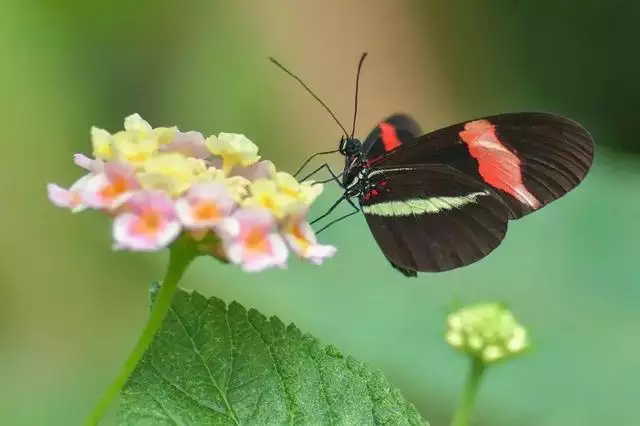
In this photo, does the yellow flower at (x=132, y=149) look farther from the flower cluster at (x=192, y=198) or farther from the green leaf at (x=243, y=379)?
the green leaf at (x=243, y=379)

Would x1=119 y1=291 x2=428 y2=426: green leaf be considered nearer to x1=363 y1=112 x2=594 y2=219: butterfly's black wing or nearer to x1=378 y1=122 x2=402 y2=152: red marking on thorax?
x1=363 y1=112 x2=594 y2=219: butterfly's black wing

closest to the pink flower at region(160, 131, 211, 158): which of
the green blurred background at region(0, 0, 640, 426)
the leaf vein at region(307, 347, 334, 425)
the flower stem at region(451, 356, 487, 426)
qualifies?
the leaf vein at region(307, 347, 334, 425)

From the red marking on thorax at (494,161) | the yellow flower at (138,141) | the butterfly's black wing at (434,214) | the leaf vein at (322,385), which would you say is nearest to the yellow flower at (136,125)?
the yellow flower at (138,141)

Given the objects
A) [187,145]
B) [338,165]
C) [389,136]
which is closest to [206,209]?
[187,145]

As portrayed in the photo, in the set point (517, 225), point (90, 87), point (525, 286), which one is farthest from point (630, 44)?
point (90, 87)

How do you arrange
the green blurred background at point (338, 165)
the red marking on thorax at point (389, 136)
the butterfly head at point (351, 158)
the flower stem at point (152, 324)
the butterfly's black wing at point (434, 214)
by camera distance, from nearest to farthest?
1. the flower stem at point (152, 324)
2. the butterfly's black wing at point (434, 214)
3. the butterfly head at point (351, 158)
4. the red marking on thorax at point (389, 136)
5. the green blurred background at point (338, 165)

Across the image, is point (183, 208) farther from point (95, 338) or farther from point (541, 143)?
point (95, 338)
